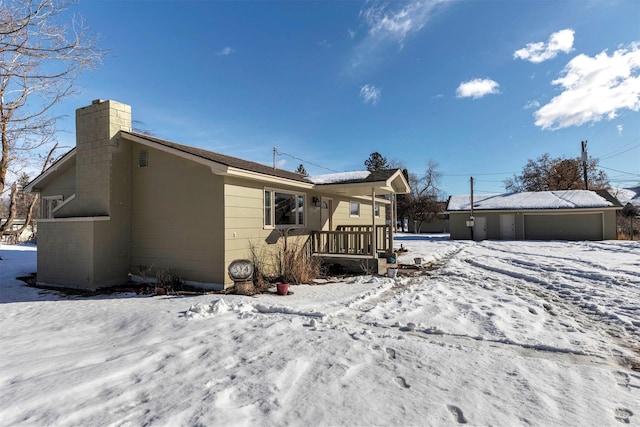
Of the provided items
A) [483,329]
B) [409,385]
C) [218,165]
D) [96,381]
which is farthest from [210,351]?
[218,165]

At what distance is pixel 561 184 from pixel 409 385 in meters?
40.7

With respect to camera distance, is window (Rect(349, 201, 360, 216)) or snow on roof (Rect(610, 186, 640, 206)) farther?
snow on roof (Rect(610, 186, 640, 206))

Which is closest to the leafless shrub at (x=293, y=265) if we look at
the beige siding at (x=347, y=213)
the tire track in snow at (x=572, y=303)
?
the beige siding at (x=347, y=213)

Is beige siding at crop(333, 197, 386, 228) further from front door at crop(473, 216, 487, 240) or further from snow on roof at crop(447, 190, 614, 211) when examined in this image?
front door at crop(473, 216, 487, 240)

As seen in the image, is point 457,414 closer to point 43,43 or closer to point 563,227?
point 43,43

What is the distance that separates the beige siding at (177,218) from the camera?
723cm

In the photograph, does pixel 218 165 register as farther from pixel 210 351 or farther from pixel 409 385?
pixel 409 385

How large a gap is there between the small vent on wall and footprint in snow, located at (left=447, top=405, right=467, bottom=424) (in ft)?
27.4

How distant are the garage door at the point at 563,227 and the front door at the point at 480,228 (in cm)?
276

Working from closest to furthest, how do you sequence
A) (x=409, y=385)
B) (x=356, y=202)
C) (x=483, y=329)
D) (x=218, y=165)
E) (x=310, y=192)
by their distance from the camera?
1. (x=409, y=385)
2. (x=483, y=329)
3. (x=218, y=165)
4. (x=310, y=192)
5. (x=356, y=202)

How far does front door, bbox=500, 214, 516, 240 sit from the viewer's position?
24484mm

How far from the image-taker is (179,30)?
9461mm

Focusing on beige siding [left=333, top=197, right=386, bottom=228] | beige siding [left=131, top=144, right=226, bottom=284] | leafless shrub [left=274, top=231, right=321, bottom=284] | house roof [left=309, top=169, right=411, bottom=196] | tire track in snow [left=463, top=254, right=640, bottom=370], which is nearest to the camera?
tire track in snow [left=463, top=254, right=640, bottom=370]

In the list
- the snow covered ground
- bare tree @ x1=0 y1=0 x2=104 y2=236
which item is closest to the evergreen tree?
the snow covered ground
